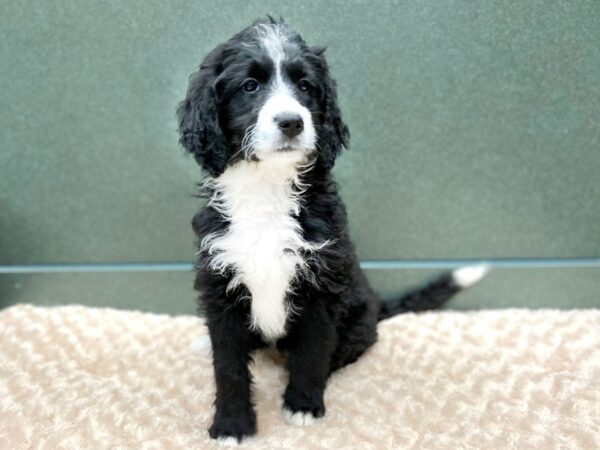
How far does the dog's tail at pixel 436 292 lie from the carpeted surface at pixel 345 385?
0.21 feet

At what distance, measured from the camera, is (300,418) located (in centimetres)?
186

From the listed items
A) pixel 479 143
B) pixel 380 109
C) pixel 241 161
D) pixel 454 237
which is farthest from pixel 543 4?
pixel 241 161

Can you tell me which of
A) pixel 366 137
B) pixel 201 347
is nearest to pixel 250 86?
pixel 366 137

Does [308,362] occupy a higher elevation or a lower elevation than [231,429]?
higher

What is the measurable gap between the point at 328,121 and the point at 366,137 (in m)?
0.65

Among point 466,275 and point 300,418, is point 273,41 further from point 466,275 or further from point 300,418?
point 466,275

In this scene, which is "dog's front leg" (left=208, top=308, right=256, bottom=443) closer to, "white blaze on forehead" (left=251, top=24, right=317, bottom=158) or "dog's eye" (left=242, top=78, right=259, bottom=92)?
"white blaze on forehead" (left=251, top=24, right=317, bottom=158)

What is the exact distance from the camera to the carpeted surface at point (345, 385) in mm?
1772

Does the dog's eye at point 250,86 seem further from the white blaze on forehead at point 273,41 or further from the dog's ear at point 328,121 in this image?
the dog's ear at point 328,121

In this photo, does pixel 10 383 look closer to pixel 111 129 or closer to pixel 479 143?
pixel 111 129

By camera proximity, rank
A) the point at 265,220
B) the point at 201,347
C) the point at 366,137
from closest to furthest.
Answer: the point at 265,220 < the point at 201,347 < the point at 366,137

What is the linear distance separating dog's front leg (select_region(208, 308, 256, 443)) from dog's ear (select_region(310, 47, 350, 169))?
0.57 m

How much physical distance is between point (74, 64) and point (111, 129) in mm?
297

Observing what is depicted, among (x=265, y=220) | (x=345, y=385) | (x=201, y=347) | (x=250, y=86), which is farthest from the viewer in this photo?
(x=201, y=347)
